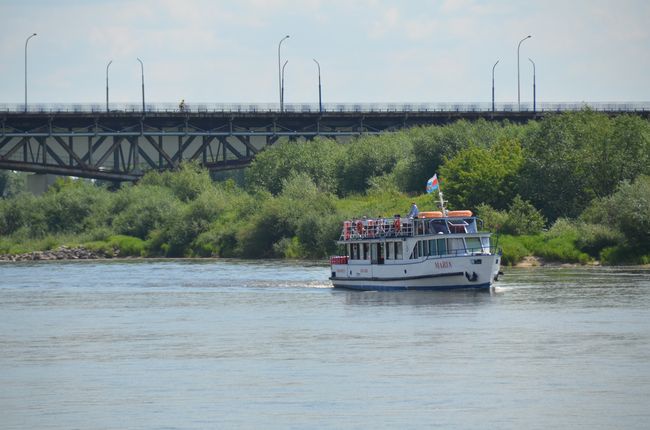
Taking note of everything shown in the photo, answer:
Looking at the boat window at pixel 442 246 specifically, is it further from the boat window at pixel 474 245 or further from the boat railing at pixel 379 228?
the boat railing at pixel 379 228

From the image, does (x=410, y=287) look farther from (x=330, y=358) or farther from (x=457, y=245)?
(x=330, y=358)

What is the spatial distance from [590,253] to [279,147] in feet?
173

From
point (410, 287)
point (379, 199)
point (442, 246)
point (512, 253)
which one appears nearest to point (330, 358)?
point (442, 246)

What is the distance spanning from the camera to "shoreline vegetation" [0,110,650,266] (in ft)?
299

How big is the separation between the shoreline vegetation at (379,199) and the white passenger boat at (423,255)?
1883 centimetres

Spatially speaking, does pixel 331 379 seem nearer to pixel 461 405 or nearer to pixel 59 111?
pixel 461 405

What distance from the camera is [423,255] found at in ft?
228

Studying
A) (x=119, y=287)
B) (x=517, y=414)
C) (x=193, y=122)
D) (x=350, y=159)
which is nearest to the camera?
(x=517, y=414)

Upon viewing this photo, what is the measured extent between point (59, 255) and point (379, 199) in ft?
102

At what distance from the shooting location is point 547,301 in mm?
62531

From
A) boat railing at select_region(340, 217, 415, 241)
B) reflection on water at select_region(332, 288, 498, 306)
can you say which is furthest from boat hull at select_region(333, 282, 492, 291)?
boat railing at select_region(340, 217, 415, 241)

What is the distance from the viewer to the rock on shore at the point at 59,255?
123 meters

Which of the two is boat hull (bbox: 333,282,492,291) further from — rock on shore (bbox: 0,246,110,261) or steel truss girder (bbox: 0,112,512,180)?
steel truss girder (bbox: 0,112,512,180)

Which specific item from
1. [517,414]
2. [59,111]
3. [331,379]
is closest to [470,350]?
[331,379]
